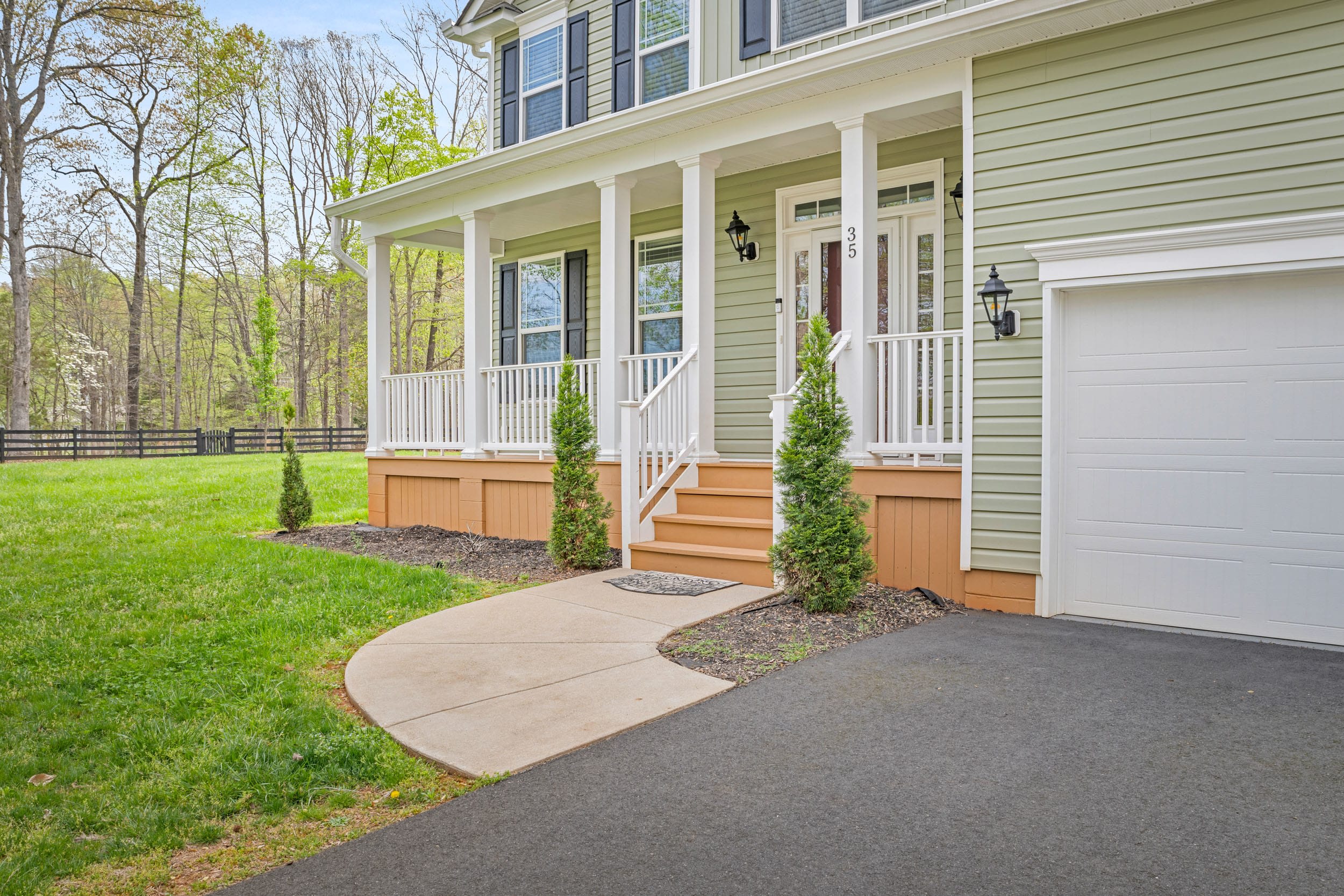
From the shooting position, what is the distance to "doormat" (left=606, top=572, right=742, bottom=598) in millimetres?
5770

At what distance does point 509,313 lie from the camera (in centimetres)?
1088

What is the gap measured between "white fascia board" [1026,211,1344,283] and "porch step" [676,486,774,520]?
8.15 feet

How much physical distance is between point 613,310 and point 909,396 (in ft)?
9.47

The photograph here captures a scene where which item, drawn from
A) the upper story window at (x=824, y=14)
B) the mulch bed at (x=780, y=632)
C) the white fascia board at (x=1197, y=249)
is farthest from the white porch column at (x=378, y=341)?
the white fascia board at (x=1197, y=249)

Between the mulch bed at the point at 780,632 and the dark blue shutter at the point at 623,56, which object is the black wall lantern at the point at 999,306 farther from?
the dark blue shutter at the point at 623,56

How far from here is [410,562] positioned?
7543mm

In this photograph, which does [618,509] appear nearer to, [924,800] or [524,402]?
[524,402]

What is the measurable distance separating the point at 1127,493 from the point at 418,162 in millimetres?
18975

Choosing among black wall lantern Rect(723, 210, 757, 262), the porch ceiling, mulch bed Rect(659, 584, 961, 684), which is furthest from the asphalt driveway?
black wall lantern Rect(723, 210, 757, 262)

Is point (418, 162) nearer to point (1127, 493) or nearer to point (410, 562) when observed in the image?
point (410, 562)

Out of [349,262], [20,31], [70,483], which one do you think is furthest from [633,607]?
[20,31]

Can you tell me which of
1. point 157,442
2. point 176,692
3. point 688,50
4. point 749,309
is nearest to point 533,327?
point 749,309

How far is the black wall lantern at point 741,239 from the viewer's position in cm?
811

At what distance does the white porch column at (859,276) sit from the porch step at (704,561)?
1019 millimetres
